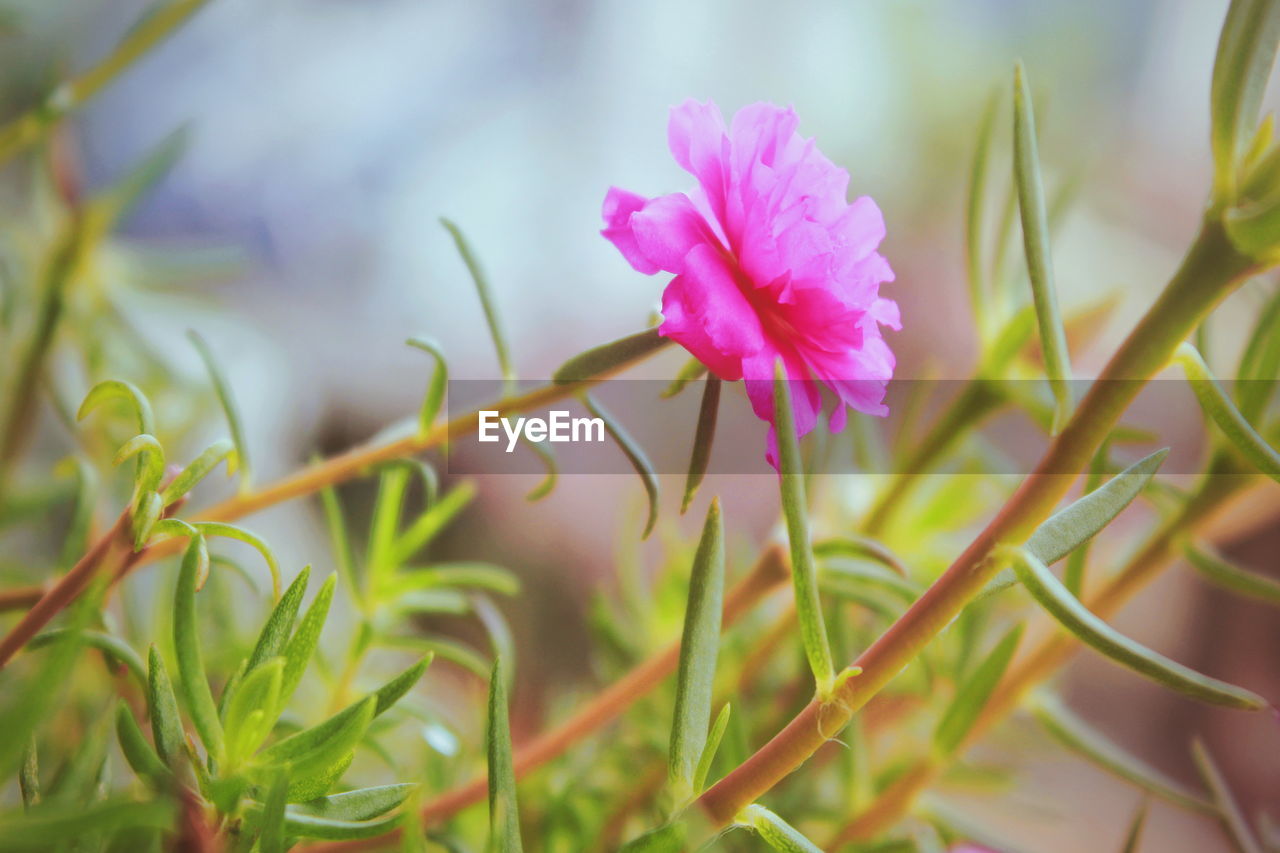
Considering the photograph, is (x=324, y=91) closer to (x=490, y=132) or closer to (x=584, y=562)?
(x=490, y=132)

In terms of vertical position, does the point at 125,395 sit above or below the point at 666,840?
above

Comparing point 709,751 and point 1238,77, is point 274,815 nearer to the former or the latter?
point 709,751

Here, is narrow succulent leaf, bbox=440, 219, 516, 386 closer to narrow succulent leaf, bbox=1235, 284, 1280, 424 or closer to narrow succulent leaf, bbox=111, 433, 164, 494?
narrow succulent leaf, bbox=111, 433, 164, 494

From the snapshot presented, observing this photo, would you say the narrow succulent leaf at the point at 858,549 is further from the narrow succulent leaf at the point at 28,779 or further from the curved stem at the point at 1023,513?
the narrow succulent leaf at the point at 28,779

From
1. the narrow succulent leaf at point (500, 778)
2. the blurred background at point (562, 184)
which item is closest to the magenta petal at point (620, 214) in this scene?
the narrow succulent leaf at point (500, 778)

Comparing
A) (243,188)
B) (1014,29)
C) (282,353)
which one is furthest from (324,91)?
(1014,29)

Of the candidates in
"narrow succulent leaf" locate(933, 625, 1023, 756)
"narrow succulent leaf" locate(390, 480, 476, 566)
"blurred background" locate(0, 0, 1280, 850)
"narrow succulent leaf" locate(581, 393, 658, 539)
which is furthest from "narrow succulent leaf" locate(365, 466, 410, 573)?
"blurred background" locate(0, 0, 1280, 850)

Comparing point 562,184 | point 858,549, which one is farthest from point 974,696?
point 562,184
